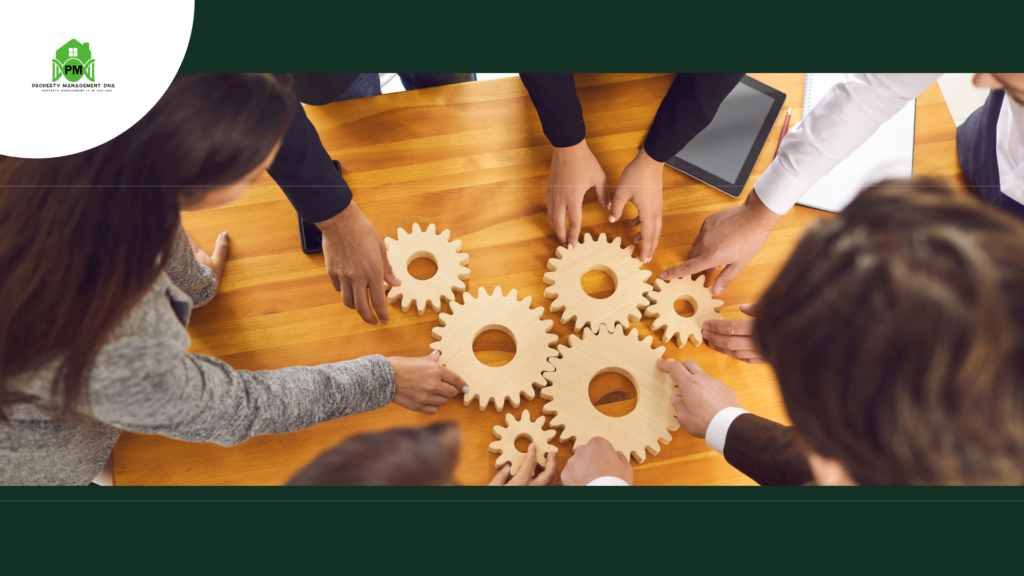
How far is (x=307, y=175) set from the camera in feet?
2.64

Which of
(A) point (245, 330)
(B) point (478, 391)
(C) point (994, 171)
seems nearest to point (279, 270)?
(A) point (245, 330)

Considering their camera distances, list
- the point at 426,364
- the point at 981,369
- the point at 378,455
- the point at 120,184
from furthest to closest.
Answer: the point at 426,364, the point at 378,455, the point at 120,184, the point at 981,369

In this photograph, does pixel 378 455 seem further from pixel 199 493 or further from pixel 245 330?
pixel 245 330

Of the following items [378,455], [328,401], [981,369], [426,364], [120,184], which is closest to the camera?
[981,369]

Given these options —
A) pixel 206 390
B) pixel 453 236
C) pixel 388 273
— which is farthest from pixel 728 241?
pixel 206 390

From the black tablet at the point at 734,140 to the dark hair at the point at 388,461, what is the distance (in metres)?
0.72

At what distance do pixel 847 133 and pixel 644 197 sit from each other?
0.34m

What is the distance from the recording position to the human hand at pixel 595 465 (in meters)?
0.78

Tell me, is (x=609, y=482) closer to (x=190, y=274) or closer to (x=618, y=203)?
(x=618, y=203)

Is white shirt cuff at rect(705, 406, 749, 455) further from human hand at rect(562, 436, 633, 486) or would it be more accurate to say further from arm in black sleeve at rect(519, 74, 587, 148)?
arm in black sleeve at rect(519, 74, 587, 148)

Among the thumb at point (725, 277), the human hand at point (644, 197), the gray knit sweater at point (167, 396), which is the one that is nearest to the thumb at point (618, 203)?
the human hand at point (644, 197)

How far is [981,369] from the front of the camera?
41cm

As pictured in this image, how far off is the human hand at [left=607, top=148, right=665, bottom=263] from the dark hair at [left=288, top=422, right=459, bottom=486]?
0.53 m

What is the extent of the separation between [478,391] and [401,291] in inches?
9.7
